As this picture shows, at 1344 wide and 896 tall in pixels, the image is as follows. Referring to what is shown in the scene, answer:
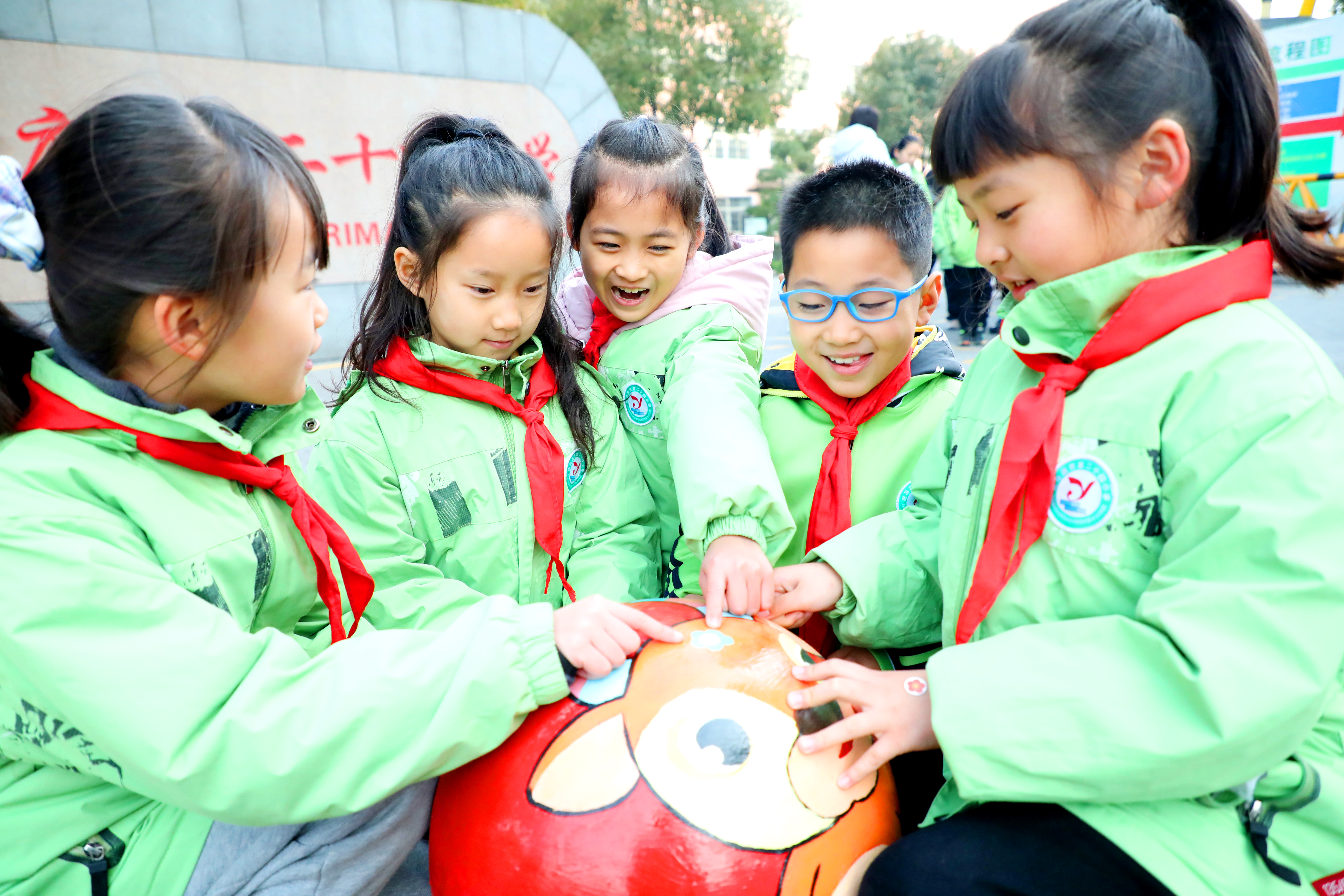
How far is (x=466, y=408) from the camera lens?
7.50ft

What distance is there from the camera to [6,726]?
141 cm

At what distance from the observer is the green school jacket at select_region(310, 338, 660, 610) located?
2162 millimetres

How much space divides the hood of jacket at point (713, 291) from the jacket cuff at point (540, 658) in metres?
1.34

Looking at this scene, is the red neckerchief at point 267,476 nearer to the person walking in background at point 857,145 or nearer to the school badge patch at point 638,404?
the school badge patch at point 638,404

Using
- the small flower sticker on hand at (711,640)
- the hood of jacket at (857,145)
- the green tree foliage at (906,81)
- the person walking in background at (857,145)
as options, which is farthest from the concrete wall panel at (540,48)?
the green tree foliage at (906,81)

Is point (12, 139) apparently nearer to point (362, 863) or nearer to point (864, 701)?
point (362, 863)

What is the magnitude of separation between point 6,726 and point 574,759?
35.9 inches

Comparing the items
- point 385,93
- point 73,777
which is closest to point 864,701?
point 73,777

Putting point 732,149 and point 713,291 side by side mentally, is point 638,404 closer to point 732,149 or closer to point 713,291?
point 713,291

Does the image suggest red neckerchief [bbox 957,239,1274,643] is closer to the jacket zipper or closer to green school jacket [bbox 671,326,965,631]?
green school jacket [bbox 671,326,965,631]

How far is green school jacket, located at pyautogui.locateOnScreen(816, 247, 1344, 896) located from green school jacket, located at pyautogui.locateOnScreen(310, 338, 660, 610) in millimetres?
1076

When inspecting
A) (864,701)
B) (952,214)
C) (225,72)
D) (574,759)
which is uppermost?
(225,72)

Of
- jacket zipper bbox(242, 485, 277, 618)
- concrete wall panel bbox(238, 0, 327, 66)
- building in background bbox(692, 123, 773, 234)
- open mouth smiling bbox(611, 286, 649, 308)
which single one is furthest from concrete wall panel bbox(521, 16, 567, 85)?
building in background bbox(692, 123, 773, 234)

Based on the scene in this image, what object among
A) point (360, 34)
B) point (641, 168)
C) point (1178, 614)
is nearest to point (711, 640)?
point (1178, 614)
